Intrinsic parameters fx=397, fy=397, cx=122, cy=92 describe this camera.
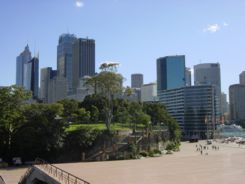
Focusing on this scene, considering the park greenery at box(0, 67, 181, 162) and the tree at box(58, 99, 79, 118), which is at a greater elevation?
the tree at box(58, 99, 79, 118)

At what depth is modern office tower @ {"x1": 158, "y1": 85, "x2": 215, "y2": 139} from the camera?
548 feet

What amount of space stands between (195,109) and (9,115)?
124349 millimetres

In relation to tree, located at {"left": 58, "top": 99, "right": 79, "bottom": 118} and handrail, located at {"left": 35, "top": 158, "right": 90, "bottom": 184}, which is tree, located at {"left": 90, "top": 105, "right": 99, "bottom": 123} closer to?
tree, located at {"left": 58, "top": 99, "right": 79, "bottom": 118}

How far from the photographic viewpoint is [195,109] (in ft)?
559

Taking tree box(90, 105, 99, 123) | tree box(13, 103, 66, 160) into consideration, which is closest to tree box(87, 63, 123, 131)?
tree box(13, 103, 66, 160)

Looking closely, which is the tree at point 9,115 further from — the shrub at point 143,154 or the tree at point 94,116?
the tree at point 94,116

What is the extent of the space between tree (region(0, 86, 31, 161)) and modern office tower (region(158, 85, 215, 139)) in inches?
4547

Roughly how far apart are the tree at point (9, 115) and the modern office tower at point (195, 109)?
115 m

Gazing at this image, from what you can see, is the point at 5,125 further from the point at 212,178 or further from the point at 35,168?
the point at 212,178

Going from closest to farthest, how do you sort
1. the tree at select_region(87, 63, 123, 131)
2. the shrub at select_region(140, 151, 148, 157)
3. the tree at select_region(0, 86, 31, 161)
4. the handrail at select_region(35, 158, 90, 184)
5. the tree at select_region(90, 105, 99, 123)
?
the handrail at select_region(35, 158, 90, 184)
the tree at select_region(0, 86, 31, 161)
the shrub at select_region(140, 151, 148, 157)
the tree at select_region(87, 63, 123, 131)
the tree at select_region(90, 105, 99, 123)

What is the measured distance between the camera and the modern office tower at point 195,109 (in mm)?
167000

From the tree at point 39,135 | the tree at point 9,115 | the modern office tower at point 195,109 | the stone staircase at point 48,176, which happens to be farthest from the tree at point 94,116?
the modern office tower at point 195,109

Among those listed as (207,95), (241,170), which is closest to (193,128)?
(207,95)

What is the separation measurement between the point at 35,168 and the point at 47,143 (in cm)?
1444
